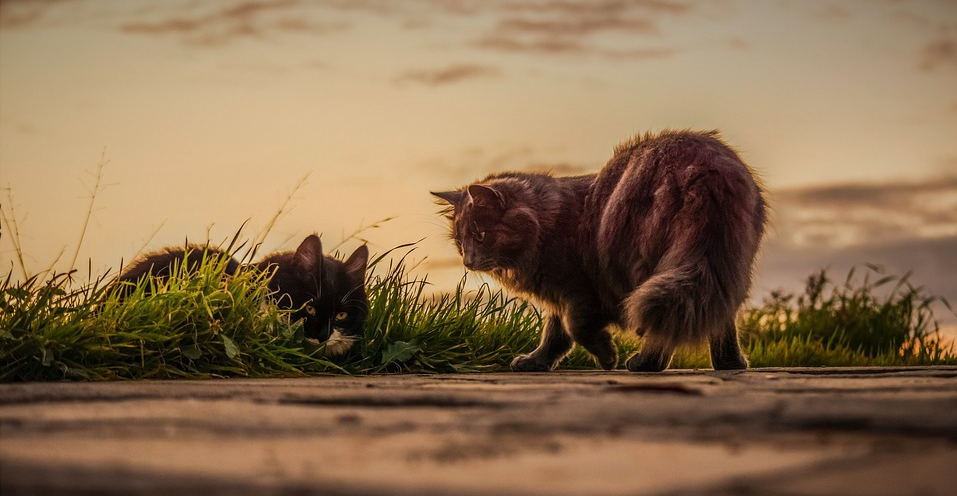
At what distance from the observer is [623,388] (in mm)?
2398

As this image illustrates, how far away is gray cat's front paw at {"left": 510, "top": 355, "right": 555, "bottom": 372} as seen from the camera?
493 centimetres

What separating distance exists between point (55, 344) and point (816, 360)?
589 centimetres

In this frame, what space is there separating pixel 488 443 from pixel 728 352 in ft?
10.8

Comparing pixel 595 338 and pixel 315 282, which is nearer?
pixel 595 338

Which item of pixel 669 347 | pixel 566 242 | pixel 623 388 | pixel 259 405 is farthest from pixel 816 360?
pixel 259 405

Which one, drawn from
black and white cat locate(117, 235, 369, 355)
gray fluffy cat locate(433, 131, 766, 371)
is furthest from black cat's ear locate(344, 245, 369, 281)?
gray fluffy cat locate(433, 131, 766, 371)

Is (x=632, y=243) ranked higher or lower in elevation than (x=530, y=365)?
higher

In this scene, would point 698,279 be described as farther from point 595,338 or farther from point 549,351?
point 549,351

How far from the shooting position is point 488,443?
1428 millimetres

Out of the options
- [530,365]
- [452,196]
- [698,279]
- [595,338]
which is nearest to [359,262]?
[452,196]

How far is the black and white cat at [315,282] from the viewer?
4840 mm

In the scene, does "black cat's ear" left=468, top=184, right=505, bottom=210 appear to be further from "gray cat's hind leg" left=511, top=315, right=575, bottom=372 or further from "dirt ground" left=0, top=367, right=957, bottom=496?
"dirt ground" left=0, top=367, right=957, bottom=496

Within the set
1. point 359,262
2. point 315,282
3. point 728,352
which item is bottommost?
point 728,352

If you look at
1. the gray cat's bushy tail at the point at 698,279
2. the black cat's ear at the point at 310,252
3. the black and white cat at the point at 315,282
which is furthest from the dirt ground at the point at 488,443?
the black cat's ear at the point at 310,252
